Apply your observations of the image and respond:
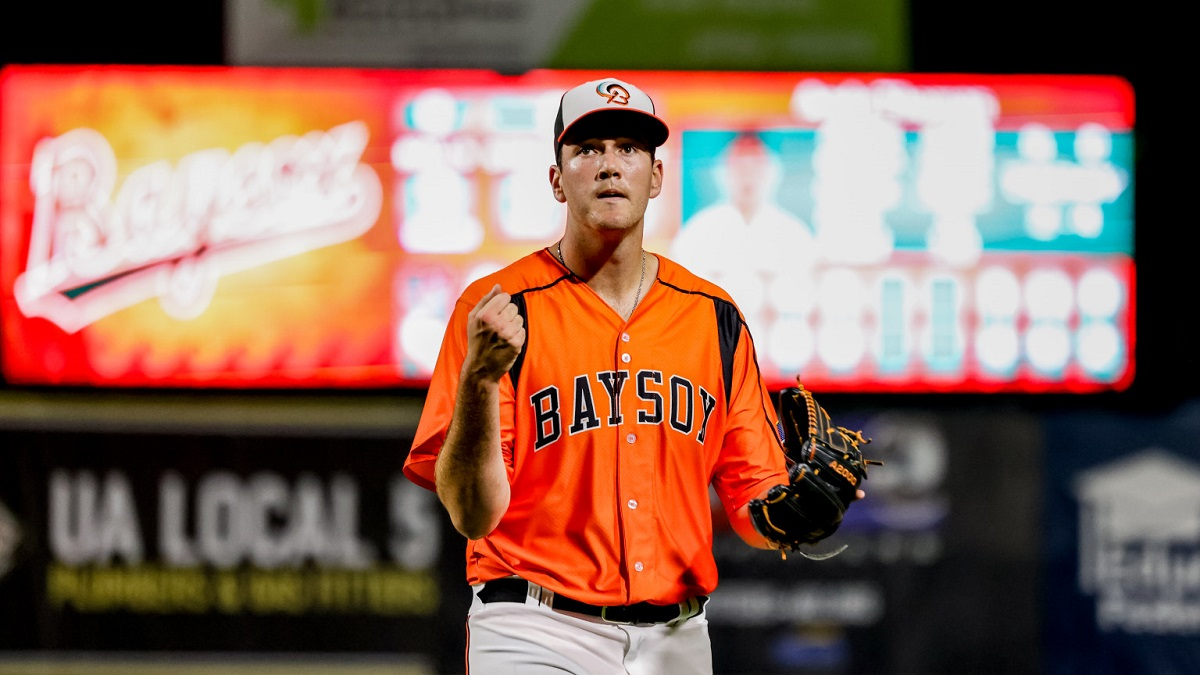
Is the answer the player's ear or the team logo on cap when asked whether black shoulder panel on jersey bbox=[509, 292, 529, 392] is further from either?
the team logo on cap

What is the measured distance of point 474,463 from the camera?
2.54 meters

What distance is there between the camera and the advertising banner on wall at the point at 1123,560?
19.4 feet

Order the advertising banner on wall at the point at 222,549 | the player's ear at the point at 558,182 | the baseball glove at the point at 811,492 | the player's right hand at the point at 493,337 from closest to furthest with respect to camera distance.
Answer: the player's right hand at the point at 493,337 < the baseball glove at the point at 811,492 < the player's ear at the point at 558,182 < the advertising banner on wall at the point at 222,549

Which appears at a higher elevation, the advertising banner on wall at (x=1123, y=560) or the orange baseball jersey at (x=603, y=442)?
the orange baseball jersey at (x=603, y=442)

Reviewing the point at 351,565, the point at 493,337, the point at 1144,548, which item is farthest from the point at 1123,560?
the point at 493,337

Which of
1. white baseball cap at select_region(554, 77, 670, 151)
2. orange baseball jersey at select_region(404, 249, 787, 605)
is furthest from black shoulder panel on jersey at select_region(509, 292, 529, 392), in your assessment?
white baseball cap at select_region(554, 77, 670, 151)

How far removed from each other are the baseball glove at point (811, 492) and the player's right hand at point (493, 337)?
62cm

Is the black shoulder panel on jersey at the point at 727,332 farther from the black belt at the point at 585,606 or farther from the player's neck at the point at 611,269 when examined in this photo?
the black belt at the point at 585,606

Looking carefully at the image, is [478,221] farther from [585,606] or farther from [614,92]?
[585,606]

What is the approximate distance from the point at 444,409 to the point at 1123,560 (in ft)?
13.2

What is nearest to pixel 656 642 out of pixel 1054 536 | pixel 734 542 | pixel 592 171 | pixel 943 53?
pixel 592 171

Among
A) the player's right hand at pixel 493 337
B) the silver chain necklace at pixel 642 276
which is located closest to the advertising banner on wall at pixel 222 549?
the silver chain necklace at pixel 642 276

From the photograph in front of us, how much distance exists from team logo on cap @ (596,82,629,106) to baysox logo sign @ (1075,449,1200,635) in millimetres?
3770

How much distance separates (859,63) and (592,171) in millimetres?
3522
